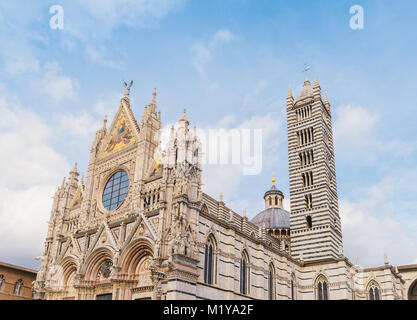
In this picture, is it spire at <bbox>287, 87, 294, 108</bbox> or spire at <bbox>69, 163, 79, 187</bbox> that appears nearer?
spire at <bbox>69, 163, 79, 187</bbox>

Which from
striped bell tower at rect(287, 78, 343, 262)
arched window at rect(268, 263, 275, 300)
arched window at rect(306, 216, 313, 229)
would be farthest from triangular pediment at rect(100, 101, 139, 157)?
arched window at rect(306, 216, 313, 229)

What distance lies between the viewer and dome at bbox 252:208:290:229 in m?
51.1

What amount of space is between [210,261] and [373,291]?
2042 centimetres

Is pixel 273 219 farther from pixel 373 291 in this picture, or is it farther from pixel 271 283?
pixel 271 283

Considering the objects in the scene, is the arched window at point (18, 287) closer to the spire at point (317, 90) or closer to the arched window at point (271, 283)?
the arched window at point (271, 283)

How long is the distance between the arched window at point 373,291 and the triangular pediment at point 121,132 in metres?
26.2

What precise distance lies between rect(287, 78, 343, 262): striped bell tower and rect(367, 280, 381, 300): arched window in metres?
4.28

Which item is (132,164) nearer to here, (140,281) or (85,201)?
(85,201)

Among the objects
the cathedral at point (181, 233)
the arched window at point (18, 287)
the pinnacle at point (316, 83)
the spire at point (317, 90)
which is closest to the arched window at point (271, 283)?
the cathedral at point (181, 233)

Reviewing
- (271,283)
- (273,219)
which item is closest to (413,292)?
(273,219)

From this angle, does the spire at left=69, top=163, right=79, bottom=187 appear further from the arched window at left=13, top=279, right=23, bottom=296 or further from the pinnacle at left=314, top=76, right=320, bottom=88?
the pinnacle at left=314, top=76, right=320, bottom=88

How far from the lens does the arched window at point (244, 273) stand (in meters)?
29.5
